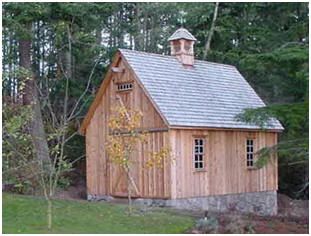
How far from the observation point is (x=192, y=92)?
20297 mm

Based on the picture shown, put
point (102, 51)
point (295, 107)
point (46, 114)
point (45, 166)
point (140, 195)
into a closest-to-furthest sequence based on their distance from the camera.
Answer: point (295, 107) < point (140, 195) < point (45, 166) < point (46, 114) < point (102, 51)

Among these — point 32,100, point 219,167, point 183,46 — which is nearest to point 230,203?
point 219,167

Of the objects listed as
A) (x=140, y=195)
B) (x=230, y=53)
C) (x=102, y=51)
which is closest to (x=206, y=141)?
(x=140, y=195)

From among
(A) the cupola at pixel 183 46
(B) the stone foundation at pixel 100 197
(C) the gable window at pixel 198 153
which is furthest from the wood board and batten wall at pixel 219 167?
(A) the cupola at pixel 183 46

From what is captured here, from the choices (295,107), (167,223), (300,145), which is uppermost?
(295,107)

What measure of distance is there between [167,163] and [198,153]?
1.41 m

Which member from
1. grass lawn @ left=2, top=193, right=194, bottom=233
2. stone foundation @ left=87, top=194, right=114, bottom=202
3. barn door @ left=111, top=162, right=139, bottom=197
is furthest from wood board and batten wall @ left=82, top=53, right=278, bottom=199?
grass lawn @ left=2, top=193, right=194, bottom=233

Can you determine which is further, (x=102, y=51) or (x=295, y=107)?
(x=102, y=51)

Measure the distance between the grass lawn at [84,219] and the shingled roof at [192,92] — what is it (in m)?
3.55

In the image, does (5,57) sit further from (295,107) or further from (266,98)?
(295,107)

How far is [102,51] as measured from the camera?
93.4 feet

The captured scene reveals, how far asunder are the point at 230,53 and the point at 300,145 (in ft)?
42.3

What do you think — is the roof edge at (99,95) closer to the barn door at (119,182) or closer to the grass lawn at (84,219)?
the barn door at (119,182)

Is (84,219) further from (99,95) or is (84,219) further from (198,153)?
(99,95)
